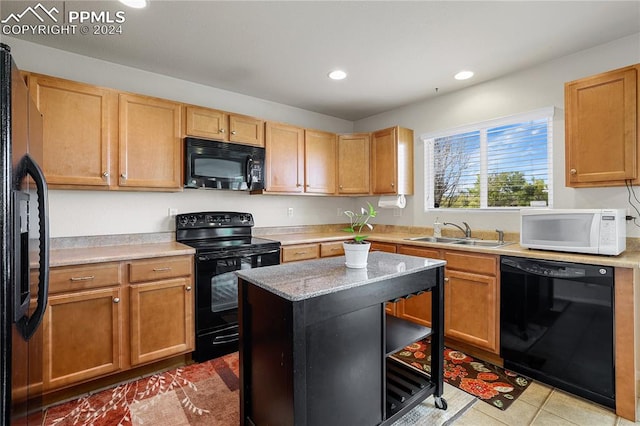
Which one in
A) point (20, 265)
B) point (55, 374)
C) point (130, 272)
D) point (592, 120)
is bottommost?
point (55, 374)

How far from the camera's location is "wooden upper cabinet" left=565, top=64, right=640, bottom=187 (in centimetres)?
210

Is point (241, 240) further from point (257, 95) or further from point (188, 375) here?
point (257, 95)

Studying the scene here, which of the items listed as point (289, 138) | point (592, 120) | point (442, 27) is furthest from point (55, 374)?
point (592, 120)

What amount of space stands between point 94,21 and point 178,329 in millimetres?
2349

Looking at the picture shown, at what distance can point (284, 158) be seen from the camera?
11.7ft

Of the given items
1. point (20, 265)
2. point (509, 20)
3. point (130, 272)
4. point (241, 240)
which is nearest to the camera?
point (20, 265)

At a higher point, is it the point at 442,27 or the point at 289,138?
the point at 442,27

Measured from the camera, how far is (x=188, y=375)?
2434mm

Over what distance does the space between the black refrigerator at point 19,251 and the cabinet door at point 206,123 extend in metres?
1.54

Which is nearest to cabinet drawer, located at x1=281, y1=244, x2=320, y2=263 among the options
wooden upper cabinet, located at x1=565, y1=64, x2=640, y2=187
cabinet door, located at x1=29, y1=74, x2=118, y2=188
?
cabinet door, located at x1=29, y1=74, x2=118, y2=188

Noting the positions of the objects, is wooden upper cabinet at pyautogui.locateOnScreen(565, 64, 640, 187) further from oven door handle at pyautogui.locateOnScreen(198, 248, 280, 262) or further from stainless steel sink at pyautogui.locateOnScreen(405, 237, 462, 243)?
oven door handle at pyautogui.locateOnScreen(198, 248, 280, 262)

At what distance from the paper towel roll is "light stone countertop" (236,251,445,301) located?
1820mm

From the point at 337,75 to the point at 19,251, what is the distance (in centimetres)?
275

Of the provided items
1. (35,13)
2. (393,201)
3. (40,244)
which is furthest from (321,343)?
(35,13)
